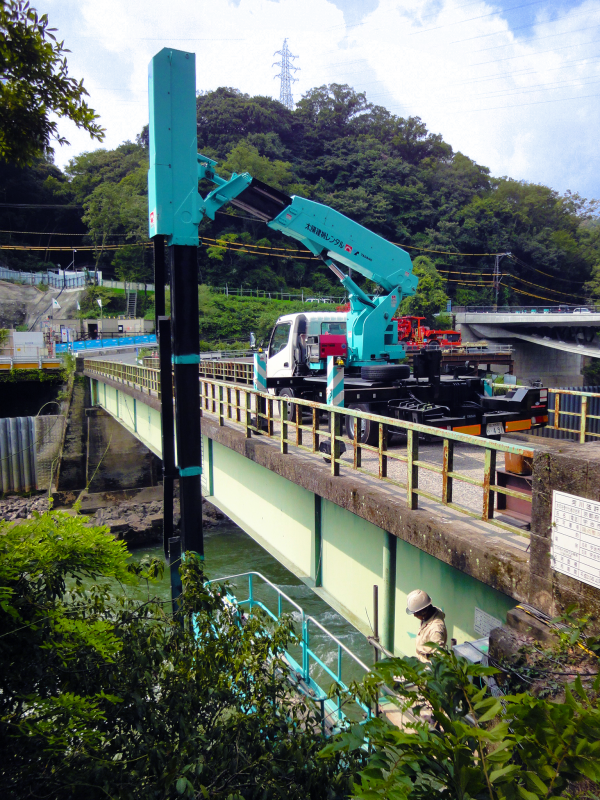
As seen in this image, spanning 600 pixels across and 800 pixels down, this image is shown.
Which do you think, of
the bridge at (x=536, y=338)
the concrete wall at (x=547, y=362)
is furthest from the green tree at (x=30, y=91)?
the concrete wall at (x=547, y=362)

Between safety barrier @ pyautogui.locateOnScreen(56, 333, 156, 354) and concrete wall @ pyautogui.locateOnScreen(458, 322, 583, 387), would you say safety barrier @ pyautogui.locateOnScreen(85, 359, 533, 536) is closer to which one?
safety barrier @ pyautogui.locateOnScreen(56, 333, 156, 354)

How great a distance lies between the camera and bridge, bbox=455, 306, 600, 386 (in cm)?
5153

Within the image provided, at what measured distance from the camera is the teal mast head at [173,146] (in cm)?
531

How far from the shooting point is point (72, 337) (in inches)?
1957

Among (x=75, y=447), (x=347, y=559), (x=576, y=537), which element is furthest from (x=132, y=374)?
(x=576, y=537)

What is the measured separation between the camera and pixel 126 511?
2238cm

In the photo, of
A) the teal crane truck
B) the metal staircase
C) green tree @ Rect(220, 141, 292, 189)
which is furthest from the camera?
green tree @ Rect(220, 141, 292, 189)

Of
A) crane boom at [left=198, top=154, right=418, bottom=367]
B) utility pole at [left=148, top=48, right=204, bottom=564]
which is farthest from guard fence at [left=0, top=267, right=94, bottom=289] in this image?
utility pole at [left=148, top=48, right=204, bottom=564]

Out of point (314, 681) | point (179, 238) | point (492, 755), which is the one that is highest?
point (179, 238)

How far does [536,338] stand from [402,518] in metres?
52.9

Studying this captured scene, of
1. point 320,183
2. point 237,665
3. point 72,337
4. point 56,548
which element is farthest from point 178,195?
point 320,183

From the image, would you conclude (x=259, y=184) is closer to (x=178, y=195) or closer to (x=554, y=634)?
(x=178, y=195)

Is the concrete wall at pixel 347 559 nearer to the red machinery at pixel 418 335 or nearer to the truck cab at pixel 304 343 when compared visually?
the truck cab at pixel 304 343

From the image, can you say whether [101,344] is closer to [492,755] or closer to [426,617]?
[426,617]
